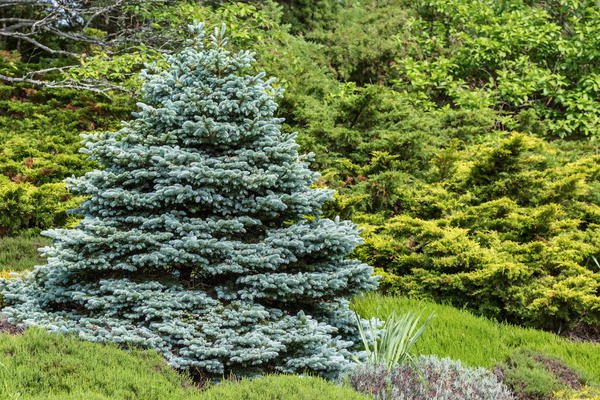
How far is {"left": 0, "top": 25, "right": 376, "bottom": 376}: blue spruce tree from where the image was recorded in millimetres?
3318

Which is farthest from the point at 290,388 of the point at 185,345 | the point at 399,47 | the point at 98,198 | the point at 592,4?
the point at 592,4

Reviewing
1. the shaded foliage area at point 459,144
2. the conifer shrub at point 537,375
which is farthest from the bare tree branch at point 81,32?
the conifer shrub at point 537,375

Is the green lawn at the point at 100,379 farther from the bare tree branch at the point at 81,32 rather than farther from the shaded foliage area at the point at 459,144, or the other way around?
the bare tree branch at the point at 81,32

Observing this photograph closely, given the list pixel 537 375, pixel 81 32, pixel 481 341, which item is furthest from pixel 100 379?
pixel 81 32

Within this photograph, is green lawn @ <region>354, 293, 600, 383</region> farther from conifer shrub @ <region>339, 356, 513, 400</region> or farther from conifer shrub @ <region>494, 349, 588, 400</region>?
conifer shrub @ <region>339, 356, 513, 400</region>

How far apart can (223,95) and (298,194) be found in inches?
40.2

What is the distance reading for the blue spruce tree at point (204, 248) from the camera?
332 centimetres

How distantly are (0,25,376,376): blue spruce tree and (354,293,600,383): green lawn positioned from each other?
34.3 inches

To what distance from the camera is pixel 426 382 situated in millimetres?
3299

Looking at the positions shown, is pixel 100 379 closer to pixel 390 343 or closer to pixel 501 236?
pixel 390 343

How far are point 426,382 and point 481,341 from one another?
1.30 meters

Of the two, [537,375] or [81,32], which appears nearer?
[537,375]

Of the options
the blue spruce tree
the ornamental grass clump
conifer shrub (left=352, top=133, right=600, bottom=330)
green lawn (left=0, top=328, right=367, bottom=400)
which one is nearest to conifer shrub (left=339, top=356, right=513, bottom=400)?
the ornamental grass clump

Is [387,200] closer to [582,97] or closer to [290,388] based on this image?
[290,388]
